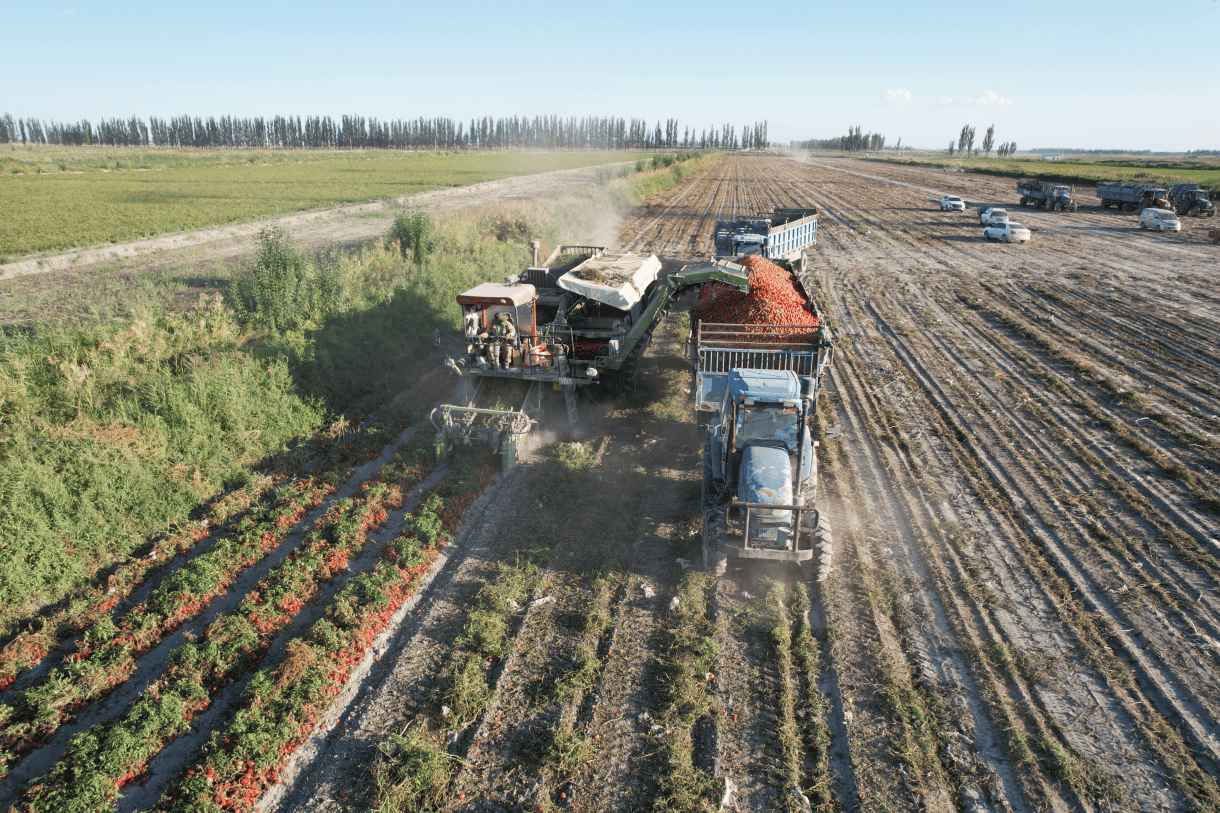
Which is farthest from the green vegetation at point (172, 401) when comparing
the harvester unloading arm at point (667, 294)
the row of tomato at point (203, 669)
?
the harvester unloading arm at point (667, 294)

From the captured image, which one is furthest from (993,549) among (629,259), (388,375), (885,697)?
(388,375)

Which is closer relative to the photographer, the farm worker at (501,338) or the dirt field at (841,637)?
the dirt field at (841,637)

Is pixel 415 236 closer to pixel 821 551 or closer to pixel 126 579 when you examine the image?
pixel 126 579

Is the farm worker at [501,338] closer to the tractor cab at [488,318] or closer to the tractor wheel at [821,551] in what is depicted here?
the tractor cab at [488,318]

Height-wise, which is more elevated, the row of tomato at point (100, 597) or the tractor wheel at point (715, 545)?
the tractor wheel at point (715, 545)

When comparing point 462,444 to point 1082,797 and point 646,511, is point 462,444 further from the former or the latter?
point 1082,797
